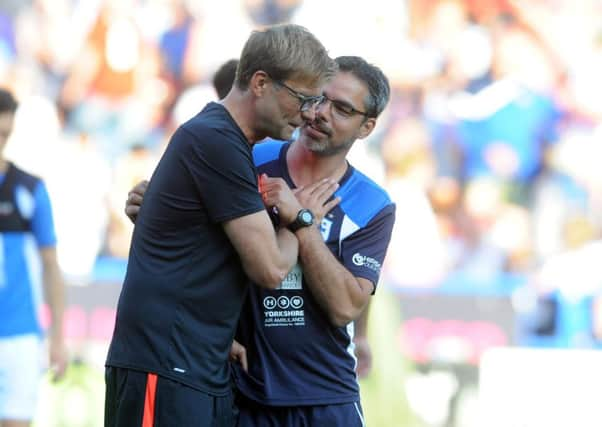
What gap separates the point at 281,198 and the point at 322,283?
12.6 inches

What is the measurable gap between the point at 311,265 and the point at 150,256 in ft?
1.83

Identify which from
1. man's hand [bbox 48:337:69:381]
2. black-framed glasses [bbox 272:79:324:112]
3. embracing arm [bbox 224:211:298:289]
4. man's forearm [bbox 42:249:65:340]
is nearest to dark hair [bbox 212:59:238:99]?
black-framed glasses [bbox 272:79:324:112]

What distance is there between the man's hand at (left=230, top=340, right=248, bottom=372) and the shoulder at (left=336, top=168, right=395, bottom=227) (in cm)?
57

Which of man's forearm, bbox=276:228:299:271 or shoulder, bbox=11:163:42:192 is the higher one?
shoulder, bbox=11:163:42:192

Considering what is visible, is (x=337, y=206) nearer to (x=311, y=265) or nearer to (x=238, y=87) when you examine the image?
(x=311, y=265)

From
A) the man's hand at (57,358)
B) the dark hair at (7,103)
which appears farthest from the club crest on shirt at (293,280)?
the man's hand at (57,358)

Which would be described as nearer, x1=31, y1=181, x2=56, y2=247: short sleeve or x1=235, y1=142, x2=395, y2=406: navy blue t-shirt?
x1=235, y1=142, x2=395, y2=406: navy blue t-shirt

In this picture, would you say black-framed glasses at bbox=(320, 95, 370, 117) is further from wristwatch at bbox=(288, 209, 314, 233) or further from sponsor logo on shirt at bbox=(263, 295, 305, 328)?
sponsor logo on shirt at bbox=(263, 295, 305, 328)

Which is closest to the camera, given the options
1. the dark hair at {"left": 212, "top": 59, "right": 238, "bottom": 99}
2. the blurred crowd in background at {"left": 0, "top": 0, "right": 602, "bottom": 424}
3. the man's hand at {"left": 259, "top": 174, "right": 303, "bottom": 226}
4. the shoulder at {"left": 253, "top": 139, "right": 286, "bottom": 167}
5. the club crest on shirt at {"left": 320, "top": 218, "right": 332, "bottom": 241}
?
the man's hand at {"left": 259, "top": 174, "right": 303, "bottom": 226}

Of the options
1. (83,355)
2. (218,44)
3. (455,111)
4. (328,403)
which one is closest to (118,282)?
(83,355)

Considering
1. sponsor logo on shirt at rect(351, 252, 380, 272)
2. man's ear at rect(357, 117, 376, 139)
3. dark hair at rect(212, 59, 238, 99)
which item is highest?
dark hair at rect(212, 59, 238, 99)

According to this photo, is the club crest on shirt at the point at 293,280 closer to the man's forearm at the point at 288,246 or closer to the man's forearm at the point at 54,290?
the man's forearm at the point at 288,246

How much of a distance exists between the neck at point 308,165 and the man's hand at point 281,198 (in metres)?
0.30

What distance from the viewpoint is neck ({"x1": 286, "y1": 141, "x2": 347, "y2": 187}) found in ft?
14.4
